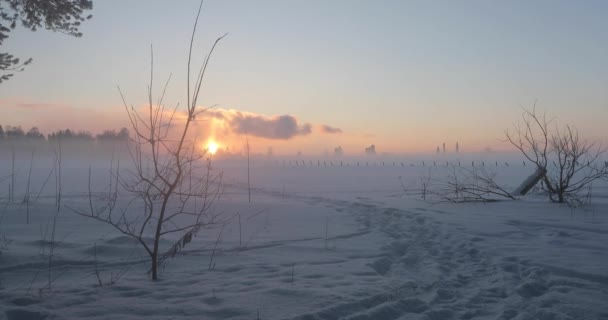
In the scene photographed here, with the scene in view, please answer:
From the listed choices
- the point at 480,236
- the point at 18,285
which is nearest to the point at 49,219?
the point at 18,285

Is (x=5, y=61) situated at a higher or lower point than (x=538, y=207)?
higher

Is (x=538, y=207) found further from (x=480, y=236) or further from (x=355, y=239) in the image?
(x=355, y=239)

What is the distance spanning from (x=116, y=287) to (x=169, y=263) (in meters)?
1.12

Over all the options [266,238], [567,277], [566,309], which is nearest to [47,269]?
[266,238]

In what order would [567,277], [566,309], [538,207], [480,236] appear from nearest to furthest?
1. [566,309]
2. [567,277]
3. [480,236]
4. [538,207]

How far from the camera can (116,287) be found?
4.06 metres

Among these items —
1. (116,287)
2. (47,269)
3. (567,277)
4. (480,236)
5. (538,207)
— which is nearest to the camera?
(116,287)

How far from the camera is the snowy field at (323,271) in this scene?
3.55 meters

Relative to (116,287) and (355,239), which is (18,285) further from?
(355,239)

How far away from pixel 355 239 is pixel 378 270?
6.61ft

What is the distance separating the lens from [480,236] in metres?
6.78

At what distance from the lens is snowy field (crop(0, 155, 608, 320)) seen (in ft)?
11.6

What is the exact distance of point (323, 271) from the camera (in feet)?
15.9

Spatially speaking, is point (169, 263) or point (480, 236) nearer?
point (169, 263)
